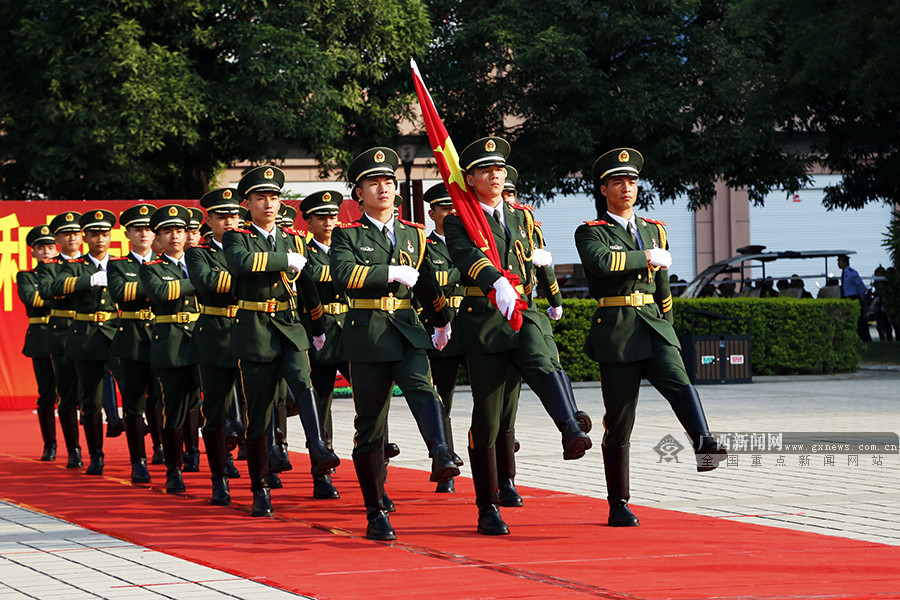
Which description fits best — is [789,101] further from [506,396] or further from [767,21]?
[506,396]

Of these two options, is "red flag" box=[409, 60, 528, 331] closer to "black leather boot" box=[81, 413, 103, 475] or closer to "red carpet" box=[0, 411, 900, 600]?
"red carpet" box=[0, 411, 900, 600]

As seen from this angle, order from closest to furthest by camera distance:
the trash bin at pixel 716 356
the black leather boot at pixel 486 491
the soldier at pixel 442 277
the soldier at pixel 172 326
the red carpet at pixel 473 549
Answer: the red carpet at pixel 473 549, the black leather boot at pixel 486 491, the soldier at pixel 442 277, the soldier at pixel 172 326, the trash bin at pixel 716 356

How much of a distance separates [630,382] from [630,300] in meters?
0.45

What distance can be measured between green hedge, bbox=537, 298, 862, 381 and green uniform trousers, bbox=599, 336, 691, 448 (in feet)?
37.9

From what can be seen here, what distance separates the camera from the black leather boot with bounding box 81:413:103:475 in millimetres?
10719

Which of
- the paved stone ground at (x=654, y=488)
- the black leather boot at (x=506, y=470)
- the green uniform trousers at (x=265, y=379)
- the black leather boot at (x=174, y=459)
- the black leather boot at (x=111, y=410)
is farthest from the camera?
the black leather boot at (x=111, y=410)

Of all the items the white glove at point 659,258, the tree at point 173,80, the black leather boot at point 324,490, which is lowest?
the black leather boot at point 324,490

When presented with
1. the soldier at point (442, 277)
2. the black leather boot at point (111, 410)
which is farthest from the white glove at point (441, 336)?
the black leather boot at point (111, 410)

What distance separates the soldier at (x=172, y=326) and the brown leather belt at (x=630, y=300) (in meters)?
3.28

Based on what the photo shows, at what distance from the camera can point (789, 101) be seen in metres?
24.5

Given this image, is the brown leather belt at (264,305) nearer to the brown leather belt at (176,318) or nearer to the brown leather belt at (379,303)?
the brown leather belt at (379,303)

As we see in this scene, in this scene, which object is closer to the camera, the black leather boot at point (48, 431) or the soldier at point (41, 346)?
the soldier at point (41, 346)

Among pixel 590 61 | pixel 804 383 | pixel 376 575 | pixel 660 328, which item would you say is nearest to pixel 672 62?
pixel 590 61

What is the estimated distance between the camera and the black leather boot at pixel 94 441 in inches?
422
